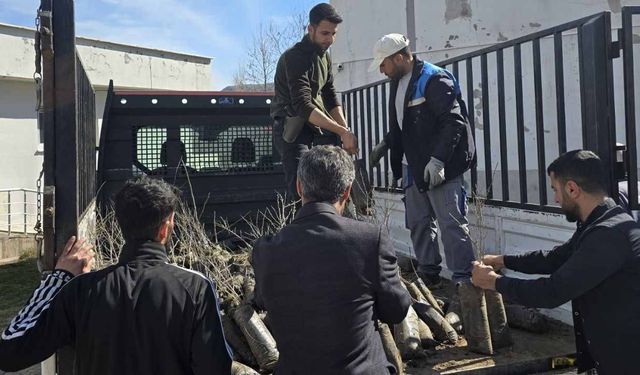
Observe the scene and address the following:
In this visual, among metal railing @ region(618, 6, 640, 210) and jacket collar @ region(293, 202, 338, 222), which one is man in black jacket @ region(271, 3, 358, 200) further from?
jacket collar @ region(293, 202, 338, 222)

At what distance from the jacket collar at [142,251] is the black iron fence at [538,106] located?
2612mm

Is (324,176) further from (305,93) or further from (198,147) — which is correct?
(198,147)

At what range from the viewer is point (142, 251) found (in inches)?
79.5

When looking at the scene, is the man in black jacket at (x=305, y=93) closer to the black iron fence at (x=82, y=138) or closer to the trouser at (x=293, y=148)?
the trouser at (x=293, y=148)

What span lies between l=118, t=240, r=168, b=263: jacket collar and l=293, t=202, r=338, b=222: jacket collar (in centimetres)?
52

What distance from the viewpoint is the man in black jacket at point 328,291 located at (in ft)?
6.87

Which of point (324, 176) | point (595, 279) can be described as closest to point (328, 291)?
point (324, 176)

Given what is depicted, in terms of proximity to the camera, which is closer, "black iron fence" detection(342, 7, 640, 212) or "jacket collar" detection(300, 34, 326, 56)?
"black iron fence" detection(342, 7, 640, 212)

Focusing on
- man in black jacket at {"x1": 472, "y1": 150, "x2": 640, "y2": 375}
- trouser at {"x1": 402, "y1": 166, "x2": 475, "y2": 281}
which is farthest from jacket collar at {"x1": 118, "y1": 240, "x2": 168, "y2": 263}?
trouser at {"x1": 402, "y1": 166, "x2": 475, "y2": 281}

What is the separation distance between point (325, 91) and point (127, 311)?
10.6 feet

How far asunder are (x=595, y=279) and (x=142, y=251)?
178 cm

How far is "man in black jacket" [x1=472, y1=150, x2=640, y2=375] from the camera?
96.8 inches

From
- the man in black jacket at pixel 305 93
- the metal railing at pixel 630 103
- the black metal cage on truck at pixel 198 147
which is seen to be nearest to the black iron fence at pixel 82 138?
the black metal cage on truck at pixel 198 147

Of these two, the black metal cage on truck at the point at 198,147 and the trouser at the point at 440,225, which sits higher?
the black metal cage on truck at the point at 198,147
